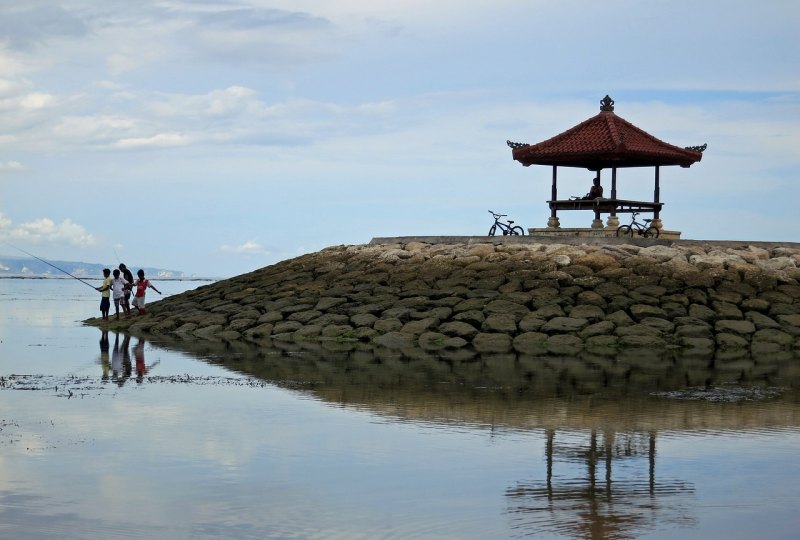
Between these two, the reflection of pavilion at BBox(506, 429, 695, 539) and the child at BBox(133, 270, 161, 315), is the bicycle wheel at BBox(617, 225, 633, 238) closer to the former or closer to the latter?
the child at BBox(133, 270, 161, 315)

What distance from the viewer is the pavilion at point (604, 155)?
26.7 metres

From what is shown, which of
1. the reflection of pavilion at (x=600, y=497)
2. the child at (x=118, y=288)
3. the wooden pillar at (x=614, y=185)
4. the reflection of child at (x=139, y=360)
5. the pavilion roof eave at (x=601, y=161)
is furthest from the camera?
the pavilion roof eave at (x=601, y=161)

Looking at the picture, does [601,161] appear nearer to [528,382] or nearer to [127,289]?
[127,289]

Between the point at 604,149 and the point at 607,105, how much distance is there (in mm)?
2689

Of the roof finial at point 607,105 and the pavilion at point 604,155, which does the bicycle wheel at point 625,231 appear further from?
the roof finial at point 607,105

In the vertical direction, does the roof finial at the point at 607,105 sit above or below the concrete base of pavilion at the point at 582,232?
above

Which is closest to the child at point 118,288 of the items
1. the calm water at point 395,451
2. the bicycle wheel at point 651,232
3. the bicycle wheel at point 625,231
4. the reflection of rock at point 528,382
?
the reflection of rock at point 528,382

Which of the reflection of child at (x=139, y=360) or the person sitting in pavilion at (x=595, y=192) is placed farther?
the person sitting in pavilion at (x=595, y=192)

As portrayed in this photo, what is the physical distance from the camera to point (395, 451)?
9320 millimetres

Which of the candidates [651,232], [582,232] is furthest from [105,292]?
[651,232]

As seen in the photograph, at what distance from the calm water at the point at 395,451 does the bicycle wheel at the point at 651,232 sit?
33.7 feet

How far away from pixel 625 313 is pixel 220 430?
12675mm

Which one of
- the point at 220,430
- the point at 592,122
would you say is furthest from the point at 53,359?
the point at 592,122

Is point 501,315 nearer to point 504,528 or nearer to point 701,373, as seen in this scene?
point 701,373
